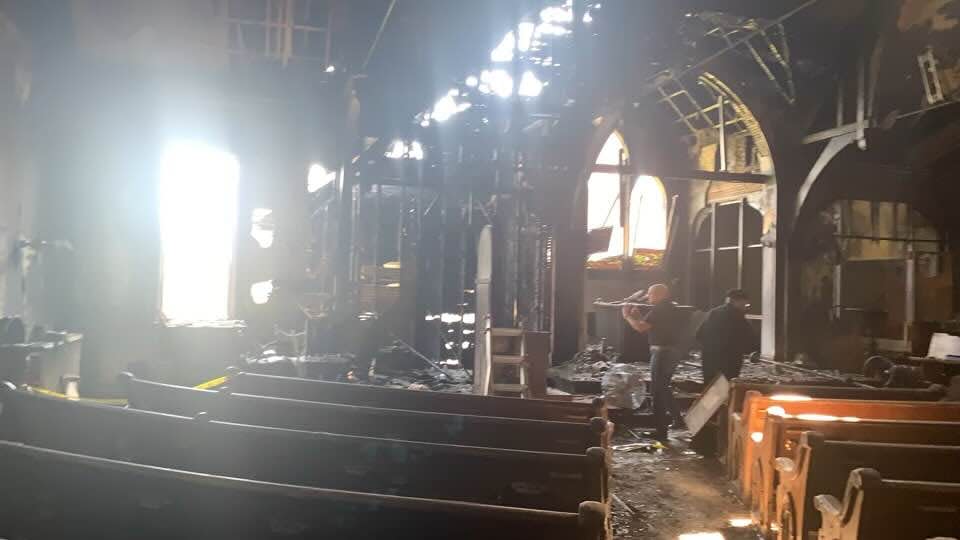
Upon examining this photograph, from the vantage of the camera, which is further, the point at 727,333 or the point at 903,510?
the point at 727,333

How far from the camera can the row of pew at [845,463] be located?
325 centimetres

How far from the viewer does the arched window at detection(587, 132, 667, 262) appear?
821 inches

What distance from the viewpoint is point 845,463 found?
410cm

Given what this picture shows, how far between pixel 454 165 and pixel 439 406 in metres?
8.01

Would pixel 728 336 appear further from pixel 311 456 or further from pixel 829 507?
pixel 311 456

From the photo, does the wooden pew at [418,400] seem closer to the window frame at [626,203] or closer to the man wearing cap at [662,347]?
the man wearing cap at [662,347]

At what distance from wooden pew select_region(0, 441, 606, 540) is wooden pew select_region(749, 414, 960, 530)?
3066mm

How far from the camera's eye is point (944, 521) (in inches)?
128

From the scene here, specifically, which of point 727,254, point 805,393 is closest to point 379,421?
point 805,393

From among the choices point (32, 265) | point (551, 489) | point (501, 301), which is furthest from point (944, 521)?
point (32, 265)

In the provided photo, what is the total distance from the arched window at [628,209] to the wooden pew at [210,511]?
60.5 feet

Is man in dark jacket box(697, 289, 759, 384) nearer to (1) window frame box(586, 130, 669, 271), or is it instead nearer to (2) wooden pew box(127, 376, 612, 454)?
(2) wooden pew box(127, 376, 612, 454)

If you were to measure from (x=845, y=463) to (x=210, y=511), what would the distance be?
11.6 feet

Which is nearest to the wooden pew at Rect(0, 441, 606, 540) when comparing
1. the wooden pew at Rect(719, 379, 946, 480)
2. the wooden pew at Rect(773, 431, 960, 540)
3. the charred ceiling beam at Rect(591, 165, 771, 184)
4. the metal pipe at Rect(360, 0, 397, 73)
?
the wooden pew at Rect(773, 431, 960, 540)
